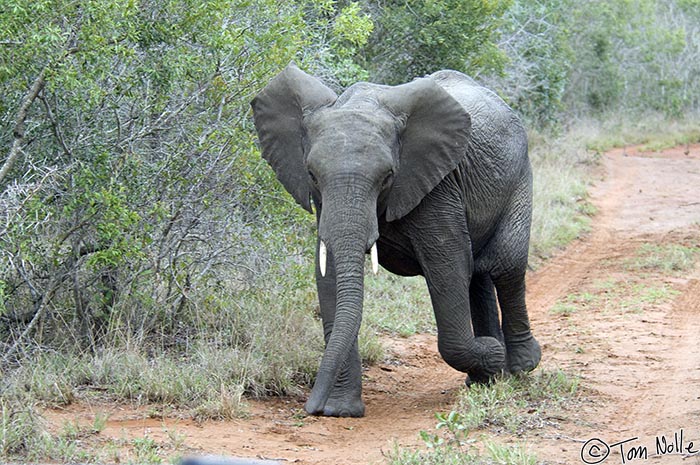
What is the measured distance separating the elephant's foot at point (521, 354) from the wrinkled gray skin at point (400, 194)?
0.07 ft

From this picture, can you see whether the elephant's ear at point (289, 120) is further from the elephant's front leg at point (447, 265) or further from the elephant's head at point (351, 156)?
the elephant's front leg at point (447, 265)

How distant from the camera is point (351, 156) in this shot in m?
6.52

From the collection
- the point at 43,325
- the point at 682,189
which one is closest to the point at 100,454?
the point at 43,325

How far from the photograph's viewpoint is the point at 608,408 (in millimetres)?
7199

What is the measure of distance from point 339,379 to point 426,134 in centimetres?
165

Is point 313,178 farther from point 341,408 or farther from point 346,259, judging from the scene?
point 341,408

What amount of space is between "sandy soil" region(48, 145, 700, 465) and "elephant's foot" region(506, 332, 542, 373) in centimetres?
41

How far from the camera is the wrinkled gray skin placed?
643 cm

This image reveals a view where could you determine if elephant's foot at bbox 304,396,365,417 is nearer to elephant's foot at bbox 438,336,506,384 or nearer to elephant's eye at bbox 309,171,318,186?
elephant's foot at bbox 438,336,506,384

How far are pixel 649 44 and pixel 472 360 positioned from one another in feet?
85.0

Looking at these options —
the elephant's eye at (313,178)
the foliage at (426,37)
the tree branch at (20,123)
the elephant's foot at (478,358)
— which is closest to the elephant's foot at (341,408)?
the elephant's foot at (478,358)

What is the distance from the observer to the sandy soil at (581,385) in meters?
6.13

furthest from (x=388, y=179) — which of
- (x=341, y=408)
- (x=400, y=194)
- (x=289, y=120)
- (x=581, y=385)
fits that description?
(x=581, y=385)

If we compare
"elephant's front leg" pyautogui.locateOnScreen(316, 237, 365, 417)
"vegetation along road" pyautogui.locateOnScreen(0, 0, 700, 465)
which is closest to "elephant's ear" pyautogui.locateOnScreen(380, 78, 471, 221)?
"elephant's front leg" pyautogui.locateOnScreen(316, 237, 365, 417)
